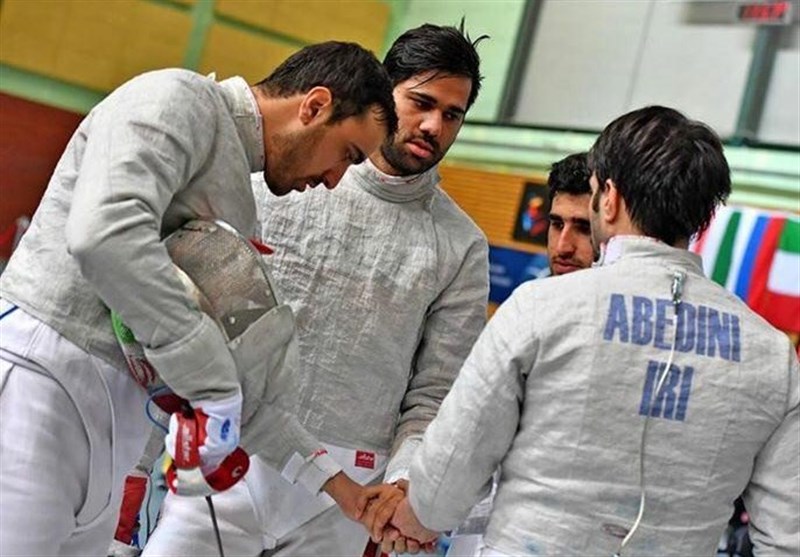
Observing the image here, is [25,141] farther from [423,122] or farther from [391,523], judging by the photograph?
[391,523]

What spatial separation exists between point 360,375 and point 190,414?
61cm

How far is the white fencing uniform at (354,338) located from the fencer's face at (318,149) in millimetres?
369

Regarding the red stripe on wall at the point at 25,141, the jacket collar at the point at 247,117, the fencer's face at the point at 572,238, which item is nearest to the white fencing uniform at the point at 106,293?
the jacket collar at the point at 247,117

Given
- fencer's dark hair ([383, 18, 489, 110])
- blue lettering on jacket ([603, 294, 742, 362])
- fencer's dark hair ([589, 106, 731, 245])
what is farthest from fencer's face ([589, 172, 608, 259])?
fencer's dark hair ([383, 18, 489, 110])

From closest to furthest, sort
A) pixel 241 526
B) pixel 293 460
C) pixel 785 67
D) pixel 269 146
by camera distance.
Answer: pixel 269 146
pixel 293 460
pixel 241 526
pixel 785 67

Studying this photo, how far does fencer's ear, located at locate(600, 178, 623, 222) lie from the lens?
1.76 metres

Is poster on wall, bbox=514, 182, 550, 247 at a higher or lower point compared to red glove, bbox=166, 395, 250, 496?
higher

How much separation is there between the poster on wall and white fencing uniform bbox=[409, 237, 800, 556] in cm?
372

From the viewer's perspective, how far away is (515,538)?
1658 mm

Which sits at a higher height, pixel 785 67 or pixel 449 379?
pixel 785 67

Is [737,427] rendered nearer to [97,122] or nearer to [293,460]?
[293,460]

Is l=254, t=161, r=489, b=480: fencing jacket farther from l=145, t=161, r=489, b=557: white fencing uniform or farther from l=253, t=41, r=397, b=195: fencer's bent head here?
l=253, t=41, r=397, b=195: fencer's bent head

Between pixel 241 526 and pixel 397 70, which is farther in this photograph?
pixel 397 70

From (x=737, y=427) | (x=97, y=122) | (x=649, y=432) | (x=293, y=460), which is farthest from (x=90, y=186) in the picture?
(x=737, y=427)
